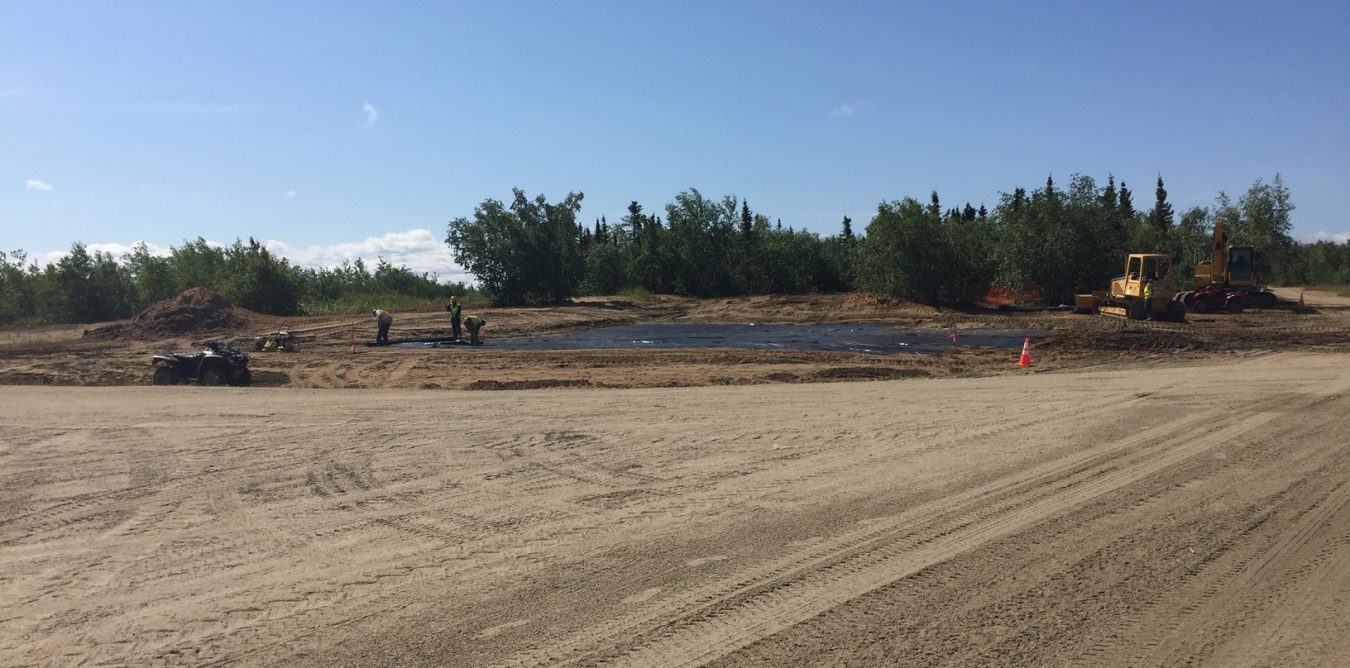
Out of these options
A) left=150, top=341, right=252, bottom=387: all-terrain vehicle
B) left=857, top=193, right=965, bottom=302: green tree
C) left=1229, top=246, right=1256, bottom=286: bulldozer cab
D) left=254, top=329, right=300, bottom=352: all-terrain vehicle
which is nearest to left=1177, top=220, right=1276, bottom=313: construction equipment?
left=1229, top=246, right=1256, bottom=286: bulldozer cab

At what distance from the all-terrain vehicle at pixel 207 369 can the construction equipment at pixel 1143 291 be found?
30.1 m

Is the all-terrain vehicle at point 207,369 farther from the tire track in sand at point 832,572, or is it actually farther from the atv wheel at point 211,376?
the tire track in sand at point 832,572

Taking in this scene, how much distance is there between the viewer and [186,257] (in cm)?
Answer: 5638

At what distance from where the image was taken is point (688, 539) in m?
6.65

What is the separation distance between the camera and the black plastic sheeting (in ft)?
87.6

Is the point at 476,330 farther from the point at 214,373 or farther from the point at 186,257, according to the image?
the point at 186,257

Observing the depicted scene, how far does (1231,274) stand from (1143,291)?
9606mm

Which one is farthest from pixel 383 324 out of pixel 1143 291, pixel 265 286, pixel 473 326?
pixel 1143 291

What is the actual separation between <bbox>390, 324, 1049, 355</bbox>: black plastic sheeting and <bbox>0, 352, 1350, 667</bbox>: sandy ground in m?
14.3

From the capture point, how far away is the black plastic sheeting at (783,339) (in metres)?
26.7

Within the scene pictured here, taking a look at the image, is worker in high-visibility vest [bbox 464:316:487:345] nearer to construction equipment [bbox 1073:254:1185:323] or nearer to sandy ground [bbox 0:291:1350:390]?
sandy ground [bbox 0:291:1350:390]

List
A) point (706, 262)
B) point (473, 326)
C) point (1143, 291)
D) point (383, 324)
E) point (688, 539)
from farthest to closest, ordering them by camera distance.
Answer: point (706, 262)
point (1143, 291)
point (383, 324)
point (473, 326)
point (688, 539)

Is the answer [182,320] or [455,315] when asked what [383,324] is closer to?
[455,315]

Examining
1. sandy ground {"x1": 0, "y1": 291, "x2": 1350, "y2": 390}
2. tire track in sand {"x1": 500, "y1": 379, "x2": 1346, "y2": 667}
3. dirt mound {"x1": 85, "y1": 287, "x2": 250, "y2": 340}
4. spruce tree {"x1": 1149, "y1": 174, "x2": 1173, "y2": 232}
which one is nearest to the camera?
tire track in sand {"x1": 500, "y1": 379, "x2": 1346, "y2": 667}
